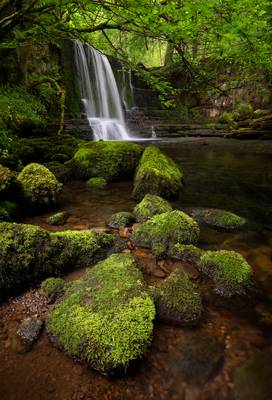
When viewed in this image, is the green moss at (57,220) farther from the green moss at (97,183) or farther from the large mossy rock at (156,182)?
the green moss at (97,183)

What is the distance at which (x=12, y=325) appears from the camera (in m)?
2.88

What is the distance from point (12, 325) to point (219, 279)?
7.27 ft

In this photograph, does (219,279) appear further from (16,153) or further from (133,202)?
(16,153)

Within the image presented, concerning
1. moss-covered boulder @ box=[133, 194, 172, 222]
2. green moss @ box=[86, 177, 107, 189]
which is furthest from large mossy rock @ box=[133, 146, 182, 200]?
green moss @ box=[86, 177, 107, 189]

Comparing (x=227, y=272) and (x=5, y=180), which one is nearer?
(x=227, y=272)

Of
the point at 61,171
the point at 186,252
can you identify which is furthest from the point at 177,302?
the point at 61,171

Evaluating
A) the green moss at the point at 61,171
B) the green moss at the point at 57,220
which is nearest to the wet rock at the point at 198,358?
the green moss at the point at 57,220

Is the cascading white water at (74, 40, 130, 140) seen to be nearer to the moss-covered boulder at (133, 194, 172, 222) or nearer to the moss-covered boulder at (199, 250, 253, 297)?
the moss-covered boulder at (133, 194, 172, 222)

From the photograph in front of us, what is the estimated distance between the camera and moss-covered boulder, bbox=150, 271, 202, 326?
2.98m

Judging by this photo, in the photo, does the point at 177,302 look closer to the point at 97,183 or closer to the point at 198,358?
the point at 198,358

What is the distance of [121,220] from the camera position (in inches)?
205

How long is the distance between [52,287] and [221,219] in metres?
3.20

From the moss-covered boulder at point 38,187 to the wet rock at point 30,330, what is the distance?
320cm

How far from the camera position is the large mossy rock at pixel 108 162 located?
8.52 metres
